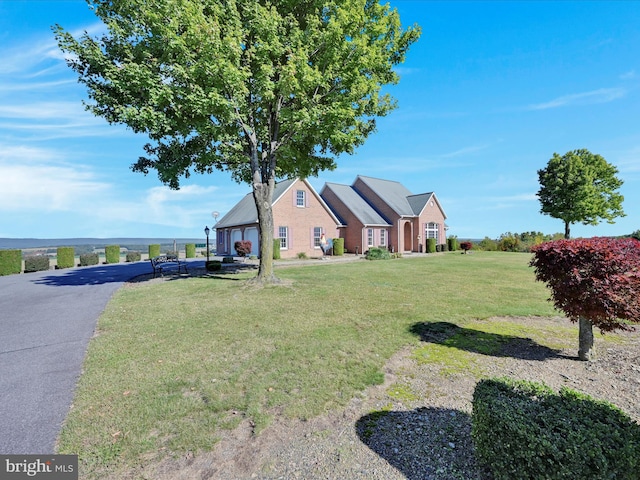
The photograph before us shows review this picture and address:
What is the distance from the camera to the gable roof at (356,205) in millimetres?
29820

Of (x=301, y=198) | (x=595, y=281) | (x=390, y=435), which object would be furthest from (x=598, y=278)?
(x=301, y=198)

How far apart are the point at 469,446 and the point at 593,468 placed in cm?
105

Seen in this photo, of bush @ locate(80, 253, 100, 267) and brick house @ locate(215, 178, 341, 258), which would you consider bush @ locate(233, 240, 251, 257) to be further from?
bush @ locate(80, 253, 100, 267)

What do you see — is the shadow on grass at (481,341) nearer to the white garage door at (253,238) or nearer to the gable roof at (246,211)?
the gable roof at (246,211)

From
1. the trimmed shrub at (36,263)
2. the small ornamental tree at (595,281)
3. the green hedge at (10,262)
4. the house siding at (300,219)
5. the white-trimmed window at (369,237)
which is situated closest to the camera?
the small ornamental tree at (595,281)

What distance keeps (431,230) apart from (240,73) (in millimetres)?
28810

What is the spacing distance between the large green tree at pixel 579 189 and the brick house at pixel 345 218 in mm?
15260

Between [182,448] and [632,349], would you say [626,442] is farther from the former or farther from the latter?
[632,349]

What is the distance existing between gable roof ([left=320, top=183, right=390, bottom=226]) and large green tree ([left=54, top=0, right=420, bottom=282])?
55.1ft

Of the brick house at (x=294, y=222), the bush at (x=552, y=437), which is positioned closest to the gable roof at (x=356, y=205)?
the brick house at (x=294, y=222)

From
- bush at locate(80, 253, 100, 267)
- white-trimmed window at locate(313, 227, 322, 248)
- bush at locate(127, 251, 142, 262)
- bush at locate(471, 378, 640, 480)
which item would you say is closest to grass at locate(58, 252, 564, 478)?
bush at locate(471, 378, 640, 480)

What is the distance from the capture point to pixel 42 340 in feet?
→ 21.0

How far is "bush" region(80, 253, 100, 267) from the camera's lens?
23.3m

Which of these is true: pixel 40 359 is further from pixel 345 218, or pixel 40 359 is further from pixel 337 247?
pixel 345 218
